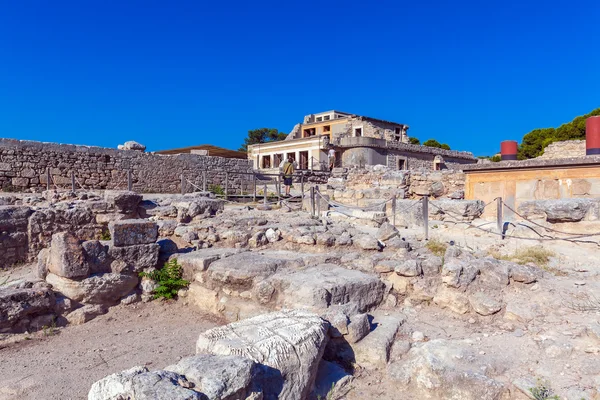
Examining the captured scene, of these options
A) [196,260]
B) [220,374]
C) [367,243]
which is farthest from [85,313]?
[367,243]

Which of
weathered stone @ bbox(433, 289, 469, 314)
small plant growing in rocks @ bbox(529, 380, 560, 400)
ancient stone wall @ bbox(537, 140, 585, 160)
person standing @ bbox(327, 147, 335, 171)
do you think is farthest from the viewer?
person standing @ bbox(327, 147, 335, 171)

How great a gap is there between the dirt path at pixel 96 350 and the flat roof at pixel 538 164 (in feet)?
22.2

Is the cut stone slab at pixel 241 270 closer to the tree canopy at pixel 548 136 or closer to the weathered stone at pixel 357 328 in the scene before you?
the weathered stone at pixel 357 328

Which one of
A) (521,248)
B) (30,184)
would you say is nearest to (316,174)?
(30,184)

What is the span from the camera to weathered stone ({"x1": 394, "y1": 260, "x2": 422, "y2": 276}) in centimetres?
501

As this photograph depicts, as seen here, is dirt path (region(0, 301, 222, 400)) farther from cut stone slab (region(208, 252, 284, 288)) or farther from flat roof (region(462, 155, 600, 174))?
flat roof (region(462, 155, 600, 174))

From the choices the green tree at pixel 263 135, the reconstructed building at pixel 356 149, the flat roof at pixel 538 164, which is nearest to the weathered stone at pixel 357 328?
the flat roof at pixel 538 164

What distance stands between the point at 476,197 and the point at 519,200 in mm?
969

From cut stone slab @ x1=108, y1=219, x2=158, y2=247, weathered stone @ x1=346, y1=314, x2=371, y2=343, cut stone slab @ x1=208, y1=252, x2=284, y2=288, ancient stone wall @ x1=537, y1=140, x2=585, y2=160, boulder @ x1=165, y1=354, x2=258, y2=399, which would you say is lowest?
weathered stone @ x1=346, y1=314, x2=371, y2=343

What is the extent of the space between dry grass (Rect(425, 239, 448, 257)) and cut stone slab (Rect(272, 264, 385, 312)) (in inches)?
52.0

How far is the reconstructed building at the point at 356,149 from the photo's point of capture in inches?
1075

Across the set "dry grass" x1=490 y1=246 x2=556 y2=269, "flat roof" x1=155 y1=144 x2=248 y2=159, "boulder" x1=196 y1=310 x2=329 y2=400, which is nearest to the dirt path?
"boulder" x1=196 y1=310 x2=329 y2=400

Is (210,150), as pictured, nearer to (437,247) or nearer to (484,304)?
(437,247)

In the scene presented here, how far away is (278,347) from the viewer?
2979 millimetres
